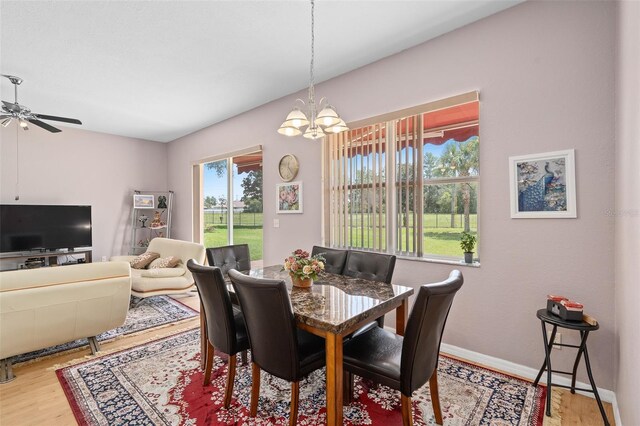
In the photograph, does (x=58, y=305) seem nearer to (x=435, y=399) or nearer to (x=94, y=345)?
(x=94, y=345)

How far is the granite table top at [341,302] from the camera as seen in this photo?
1.57m

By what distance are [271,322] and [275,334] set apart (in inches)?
2.7

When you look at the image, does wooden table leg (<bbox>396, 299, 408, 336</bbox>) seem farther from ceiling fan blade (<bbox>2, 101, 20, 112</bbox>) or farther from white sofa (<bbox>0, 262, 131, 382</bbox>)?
ceiling fan blade (<bbox>2, 101, 20, 112</bbox>)

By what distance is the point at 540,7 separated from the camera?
2.21m

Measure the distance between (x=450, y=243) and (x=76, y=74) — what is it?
4412mm

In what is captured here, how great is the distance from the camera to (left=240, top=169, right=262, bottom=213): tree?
4986 millimetres

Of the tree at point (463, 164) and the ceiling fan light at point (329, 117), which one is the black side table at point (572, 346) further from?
the ceiling fan light at point (329, 117)

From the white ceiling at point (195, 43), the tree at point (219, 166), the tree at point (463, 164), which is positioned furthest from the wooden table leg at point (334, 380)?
the tree at point (219, 166)

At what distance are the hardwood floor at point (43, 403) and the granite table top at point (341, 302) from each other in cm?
124

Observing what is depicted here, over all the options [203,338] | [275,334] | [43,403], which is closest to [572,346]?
[275,334]

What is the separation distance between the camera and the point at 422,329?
1.45m

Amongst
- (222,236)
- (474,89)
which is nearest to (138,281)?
(222,236)

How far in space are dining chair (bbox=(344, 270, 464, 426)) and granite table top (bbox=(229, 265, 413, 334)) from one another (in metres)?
0.21

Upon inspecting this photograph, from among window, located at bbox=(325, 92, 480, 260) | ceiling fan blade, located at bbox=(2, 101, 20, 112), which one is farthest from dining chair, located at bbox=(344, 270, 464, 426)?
ceiling fan blade, located at bbox=(2, 101, 20, 112)
